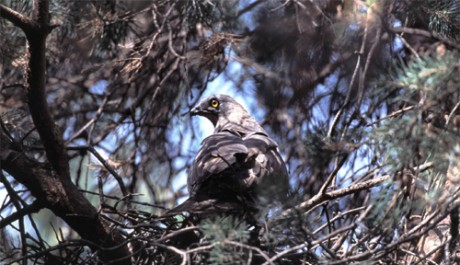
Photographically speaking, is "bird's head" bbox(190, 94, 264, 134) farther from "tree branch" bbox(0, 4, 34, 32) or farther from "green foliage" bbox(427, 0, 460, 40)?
"tree branch" bbox(0, 4, 34, 32)

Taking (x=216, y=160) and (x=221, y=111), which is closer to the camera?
(x=216, y=160)

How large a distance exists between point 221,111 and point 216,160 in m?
2.08

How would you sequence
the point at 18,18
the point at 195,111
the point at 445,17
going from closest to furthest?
the point at 18,18, the point at 445,17, the point at 195,111

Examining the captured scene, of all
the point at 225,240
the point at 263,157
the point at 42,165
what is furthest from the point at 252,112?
the point at 225,240

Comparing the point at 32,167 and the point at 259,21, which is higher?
the point at 259,21

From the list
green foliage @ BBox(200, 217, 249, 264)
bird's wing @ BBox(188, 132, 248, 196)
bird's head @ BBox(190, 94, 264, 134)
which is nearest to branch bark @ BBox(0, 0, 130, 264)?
bird's wing @ BBox(188, 132, 248, 196)

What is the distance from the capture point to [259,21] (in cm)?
693

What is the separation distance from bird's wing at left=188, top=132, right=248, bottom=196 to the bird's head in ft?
4.33

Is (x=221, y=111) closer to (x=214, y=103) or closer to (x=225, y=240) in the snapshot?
(x=214, y=103)

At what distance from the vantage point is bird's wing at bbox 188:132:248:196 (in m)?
4.86

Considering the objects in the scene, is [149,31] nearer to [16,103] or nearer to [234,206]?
[16,103]

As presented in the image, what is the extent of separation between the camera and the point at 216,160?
4934 millimetres

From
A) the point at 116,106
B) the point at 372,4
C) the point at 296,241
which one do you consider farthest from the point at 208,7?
the point at 296,241

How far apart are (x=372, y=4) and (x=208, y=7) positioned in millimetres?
1992
